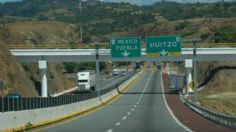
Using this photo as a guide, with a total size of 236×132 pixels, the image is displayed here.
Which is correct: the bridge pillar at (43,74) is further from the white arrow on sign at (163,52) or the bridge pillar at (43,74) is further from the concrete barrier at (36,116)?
the concrete barrier at (36,116)

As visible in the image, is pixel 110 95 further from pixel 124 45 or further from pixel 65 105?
pixel 65 105

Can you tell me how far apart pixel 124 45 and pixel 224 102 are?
16829 mm

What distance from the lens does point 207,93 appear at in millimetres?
97938

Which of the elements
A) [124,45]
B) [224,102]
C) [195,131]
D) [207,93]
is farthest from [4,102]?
[207,93]

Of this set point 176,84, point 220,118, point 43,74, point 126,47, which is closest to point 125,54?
point 126,47

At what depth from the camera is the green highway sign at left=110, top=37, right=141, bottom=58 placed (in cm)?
7231

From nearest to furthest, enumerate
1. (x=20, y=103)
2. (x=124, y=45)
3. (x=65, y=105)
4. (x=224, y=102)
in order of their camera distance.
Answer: (x=20, y=103), (x=65, y=105), (x=124, y=45), (x=224, y=102)

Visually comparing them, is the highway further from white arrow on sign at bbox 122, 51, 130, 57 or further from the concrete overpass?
the concrete overpass

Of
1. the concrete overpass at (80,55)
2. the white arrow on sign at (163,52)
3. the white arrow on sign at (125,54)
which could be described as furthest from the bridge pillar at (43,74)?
the white arrow on sign at (163,52)

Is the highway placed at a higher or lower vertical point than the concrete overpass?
lower

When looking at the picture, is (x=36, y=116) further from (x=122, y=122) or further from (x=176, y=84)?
(x=176, y=84)

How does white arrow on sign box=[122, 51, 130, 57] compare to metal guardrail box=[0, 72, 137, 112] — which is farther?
white arrow on sign box=[122, 51, 130, 57]

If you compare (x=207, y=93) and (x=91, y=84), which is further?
(x=91, y=84)

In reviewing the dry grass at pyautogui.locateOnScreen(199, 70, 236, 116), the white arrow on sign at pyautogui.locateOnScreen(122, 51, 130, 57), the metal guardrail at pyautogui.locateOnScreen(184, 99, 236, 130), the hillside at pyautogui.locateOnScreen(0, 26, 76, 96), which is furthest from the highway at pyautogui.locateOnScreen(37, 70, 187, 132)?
the dry grass at pyautogui.locateOnScreen(199, 70, 236, 116)
